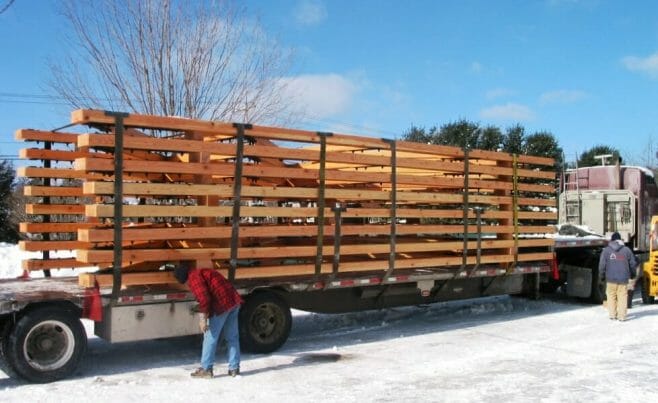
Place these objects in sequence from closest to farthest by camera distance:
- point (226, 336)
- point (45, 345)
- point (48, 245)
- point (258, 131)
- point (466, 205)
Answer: point (45, 345)
point (226, 336)
point (258, 131)
point (48, 245)
point (466, 205)

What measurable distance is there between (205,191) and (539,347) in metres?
5.01

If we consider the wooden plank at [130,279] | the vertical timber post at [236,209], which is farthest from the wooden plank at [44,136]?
the vertical timber post at [236,209]

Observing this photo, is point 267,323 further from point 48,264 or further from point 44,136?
point 44,136

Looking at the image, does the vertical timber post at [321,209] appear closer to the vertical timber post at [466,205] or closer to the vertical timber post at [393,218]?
the vertical timber post at [393,218]

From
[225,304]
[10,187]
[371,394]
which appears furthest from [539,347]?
[10,187]

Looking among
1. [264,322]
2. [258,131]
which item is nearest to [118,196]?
[258,131]

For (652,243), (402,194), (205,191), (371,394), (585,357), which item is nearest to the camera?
(371,394)

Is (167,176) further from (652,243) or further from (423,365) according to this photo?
(652,243)

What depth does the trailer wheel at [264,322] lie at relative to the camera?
857 cm

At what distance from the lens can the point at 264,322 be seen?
8.78 m

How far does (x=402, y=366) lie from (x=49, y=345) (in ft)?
13.0

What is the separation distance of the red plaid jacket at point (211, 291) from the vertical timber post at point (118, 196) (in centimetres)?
78

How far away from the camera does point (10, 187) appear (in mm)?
26344

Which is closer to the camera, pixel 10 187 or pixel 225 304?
pixel 225 304
